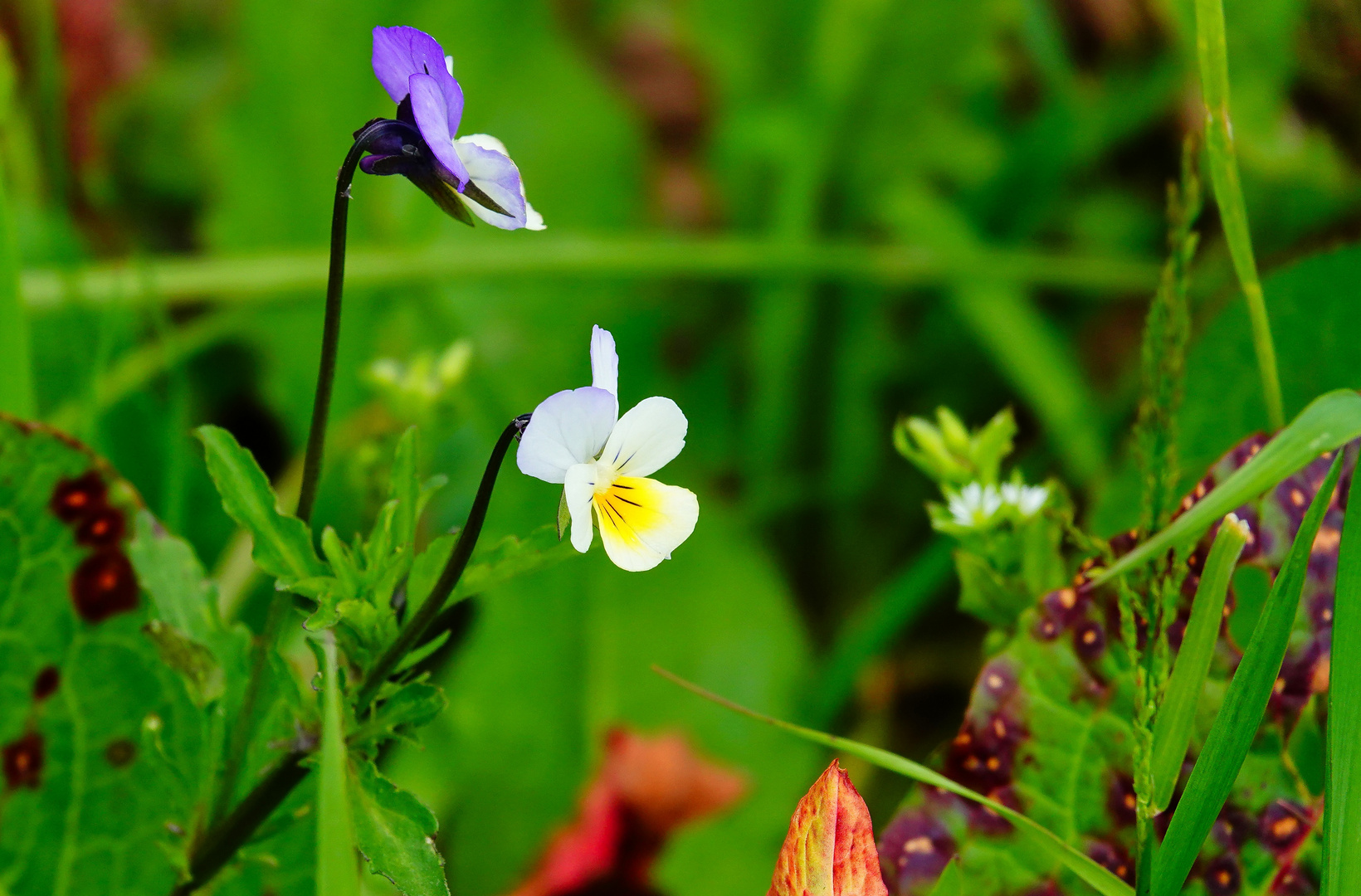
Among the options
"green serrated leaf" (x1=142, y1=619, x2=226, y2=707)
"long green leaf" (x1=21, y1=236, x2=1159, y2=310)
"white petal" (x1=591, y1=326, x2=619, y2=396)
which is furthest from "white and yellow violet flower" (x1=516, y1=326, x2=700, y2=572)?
"long green leaf" (x1=21, y1=236, x2=1159, y2=310)

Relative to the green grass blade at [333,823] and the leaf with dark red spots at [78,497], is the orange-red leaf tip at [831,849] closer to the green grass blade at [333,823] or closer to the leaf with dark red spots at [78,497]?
the green grass blade at [333,823]

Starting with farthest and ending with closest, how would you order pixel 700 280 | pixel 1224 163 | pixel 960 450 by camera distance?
1. pixel 700 280
2. pixel 960 450
3. pixel 1224 163

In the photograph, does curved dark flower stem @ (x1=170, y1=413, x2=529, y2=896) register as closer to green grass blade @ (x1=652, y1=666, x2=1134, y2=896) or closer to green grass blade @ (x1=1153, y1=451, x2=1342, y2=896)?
green grass blade @ (x1=652, y1=666, x2=1134, y2=896)

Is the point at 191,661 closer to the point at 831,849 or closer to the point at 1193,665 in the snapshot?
the point at 831,849

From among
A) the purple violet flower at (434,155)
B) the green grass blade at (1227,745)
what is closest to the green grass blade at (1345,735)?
the green grass blade at (1227,745)

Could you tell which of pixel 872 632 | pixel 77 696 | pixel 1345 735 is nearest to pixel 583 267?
pixel 872 632
